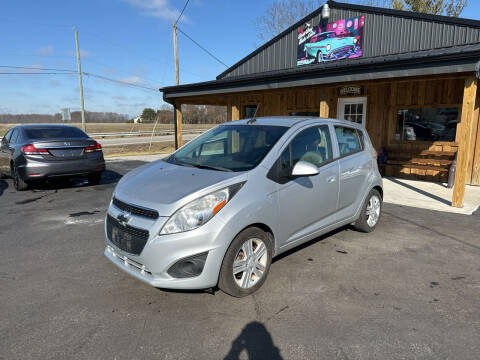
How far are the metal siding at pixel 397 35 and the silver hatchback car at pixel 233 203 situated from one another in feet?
23.8

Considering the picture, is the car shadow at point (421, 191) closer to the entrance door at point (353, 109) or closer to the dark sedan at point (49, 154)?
the entrance door at point (353, 109)

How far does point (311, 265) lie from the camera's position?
3.91 metres

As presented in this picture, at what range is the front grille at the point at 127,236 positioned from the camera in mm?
2869

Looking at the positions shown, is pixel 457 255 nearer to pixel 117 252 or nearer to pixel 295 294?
pixel 295 294

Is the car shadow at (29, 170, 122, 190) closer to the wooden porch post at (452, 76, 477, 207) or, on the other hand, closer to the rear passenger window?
the rear passenger window

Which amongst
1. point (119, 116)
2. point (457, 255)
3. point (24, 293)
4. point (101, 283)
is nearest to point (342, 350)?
point (101, 283)

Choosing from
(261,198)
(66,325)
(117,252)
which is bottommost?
(66,325)

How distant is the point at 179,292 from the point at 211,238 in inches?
34.6

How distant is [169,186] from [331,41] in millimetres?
10553

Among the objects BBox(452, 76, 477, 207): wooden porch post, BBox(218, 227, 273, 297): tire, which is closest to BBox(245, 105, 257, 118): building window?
BBox(452, 76, 477, 207): wooden porch post

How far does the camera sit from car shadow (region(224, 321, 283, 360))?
239cm

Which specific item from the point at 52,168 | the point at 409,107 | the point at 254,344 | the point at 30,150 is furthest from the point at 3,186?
the point at 409,107

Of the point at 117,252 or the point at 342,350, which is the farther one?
the point at 117,252

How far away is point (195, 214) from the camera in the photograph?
2.81 meters
